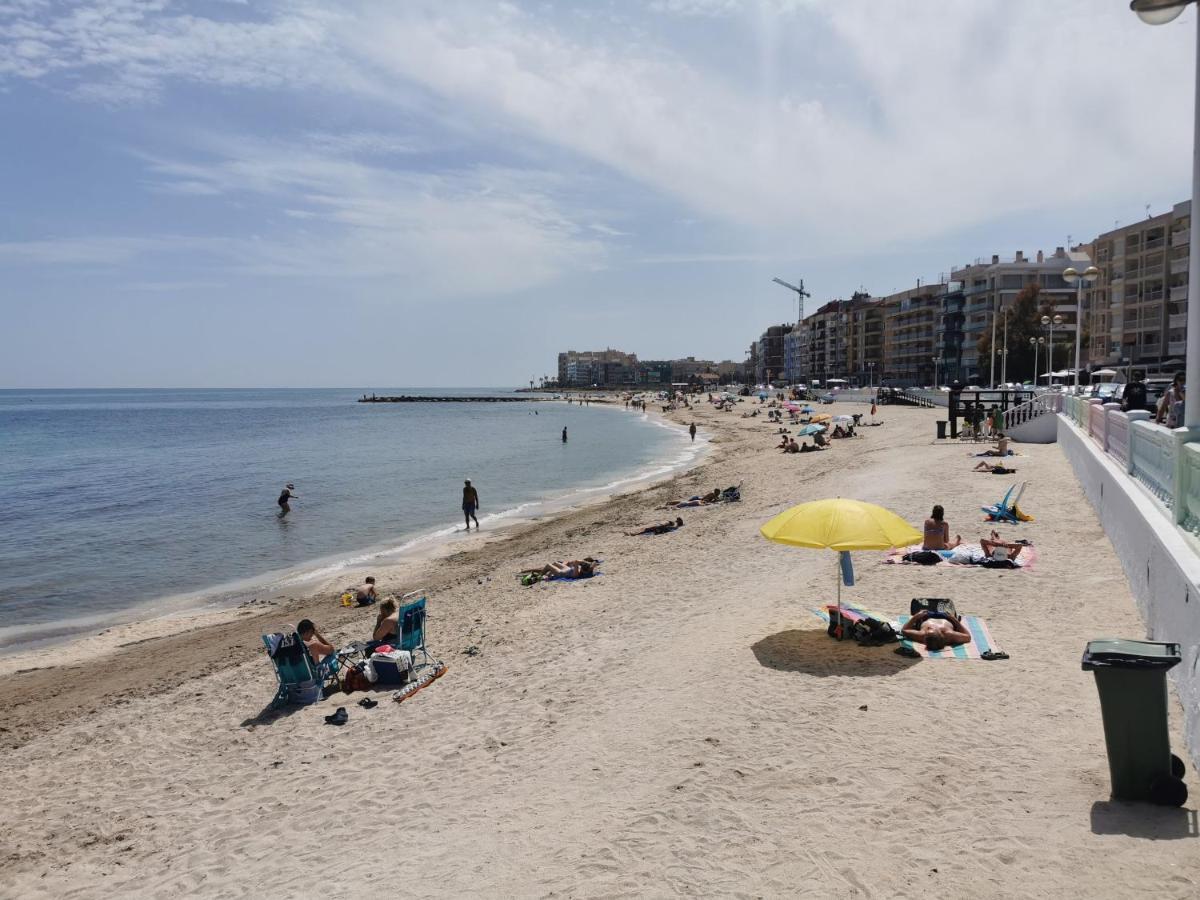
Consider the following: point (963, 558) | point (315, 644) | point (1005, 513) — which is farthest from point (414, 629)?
point (1005, 513)

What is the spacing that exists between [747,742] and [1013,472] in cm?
1650

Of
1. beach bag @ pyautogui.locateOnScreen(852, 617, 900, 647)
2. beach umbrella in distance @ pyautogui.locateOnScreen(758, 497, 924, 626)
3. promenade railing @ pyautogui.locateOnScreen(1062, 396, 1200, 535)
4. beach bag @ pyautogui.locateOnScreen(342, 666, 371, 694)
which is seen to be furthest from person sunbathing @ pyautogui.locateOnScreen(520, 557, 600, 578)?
promenade railing @ pyautogui.locateOnScreen(1062, 396, 1200, 535)

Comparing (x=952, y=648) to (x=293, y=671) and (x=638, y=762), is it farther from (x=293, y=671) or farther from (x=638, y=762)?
(x=293, y=671)

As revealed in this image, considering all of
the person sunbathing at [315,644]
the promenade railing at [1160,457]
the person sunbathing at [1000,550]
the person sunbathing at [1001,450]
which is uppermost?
the promenade railing at [1160,457]

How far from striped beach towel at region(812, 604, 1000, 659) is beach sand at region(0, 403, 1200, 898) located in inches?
8.7

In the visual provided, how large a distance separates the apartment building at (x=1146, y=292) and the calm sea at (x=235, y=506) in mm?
34038

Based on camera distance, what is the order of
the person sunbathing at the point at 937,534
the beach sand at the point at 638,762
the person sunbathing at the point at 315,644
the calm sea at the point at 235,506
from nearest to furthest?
the beach sand at the point at 638,762
the person sunbathing at the point at 315,644
the person sunbathing at the point at 937,534
the calm sea at the point at 235,506

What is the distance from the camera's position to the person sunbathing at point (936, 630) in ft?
28.0

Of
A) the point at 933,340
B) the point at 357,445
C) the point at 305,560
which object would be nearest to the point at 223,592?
the point at 305,560

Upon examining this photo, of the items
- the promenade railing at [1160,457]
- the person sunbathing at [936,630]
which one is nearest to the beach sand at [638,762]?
the person sunbathing at [936,630]

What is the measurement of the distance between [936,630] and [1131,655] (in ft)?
12.0

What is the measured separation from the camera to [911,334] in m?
110

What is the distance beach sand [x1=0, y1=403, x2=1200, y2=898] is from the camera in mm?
5137

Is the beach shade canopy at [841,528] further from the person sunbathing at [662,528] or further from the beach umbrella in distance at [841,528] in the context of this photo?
the person sunbathing at [662,528]
